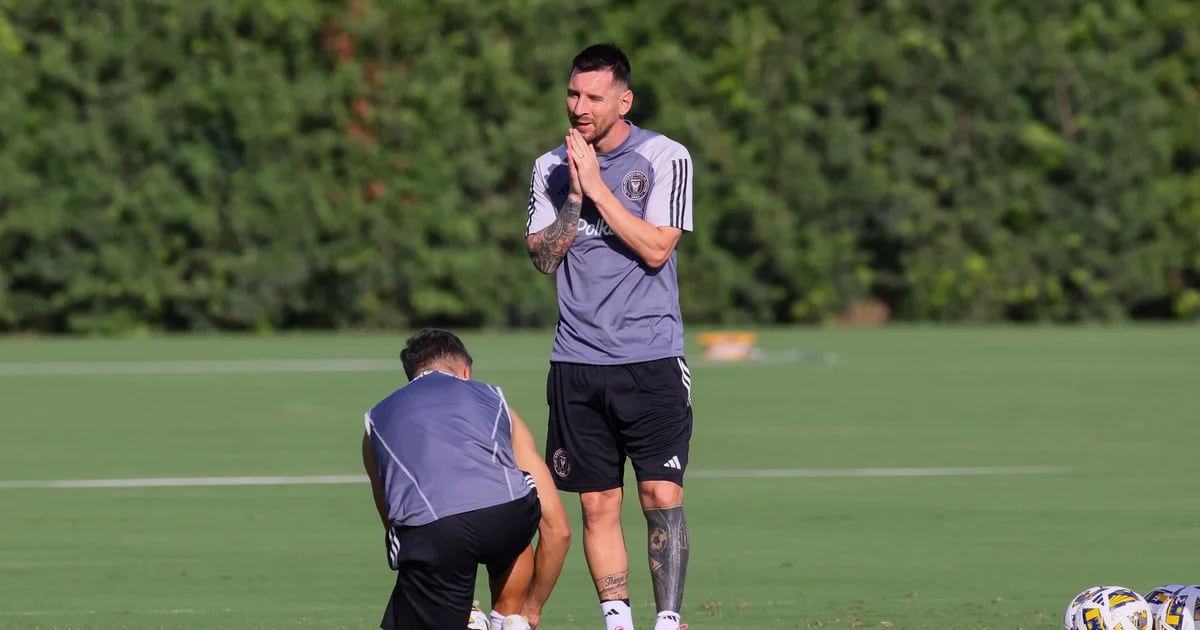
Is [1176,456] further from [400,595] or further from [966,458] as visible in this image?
[400,595]

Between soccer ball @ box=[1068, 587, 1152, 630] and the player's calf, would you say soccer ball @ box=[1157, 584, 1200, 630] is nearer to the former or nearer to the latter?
soccer ball @ box=[1068, 587, 1152, 630]

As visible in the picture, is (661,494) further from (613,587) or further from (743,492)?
(743,492)

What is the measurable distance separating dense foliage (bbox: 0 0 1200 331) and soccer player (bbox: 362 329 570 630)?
16523mm

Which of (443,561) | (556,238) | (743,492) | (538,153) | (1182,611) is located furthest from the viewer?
(538,153)

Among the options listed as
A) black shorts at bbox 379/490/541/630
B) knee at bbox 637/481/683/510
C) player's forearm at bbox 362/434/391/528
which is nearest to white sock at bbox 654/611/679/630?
knee at bbox 637/481/683/510

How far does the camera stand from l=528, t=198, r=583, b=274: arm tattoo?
21.2 ft

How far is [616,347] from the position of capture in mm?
6547

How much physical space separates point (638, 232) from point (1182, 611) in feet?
6.85

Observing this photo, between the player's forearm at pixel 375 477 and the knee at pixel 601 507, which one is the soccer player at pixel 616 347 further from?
the player's forearm at pixel 375 477

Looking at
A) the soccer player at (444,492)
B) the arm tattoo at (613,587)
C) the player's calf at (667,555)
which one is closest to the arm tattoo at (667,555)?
the player's calf at (667,555)

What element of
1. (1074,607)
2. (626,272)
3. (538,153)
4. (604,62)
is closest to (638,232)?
(626,272)

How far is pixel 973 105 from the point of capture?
23.3 m

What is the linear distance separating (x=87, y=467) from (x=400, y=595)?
6.41 metres

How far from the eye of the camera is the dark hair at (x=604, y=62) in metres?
6.55
